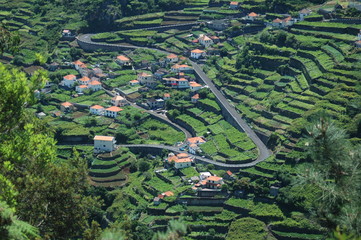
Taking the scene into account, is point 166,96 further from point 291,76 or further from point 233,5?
point 233,5

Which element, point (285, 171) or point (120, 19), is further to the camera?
point (120, 19)

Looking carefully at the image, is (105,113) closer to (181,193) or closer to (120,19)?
(181,193)

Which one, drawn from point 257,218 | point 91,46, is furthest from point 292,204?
point 91,46

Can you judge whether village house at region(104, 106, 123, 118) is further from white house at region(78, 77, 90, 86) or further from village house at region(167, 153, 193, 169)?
village house at region(167, 153, 193, 169)

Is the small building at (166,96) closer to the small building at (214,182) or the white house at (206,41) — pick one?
the white house at (206,41)

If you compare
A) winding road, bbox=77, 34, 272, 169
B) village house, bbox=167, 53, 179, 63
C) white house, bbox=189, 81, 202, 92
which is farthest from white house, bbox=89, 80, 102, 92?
white house, bbox=189, 81, 202, 92

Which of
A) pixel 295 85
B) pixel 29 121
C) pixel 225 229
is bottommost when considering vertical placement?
pixel 225 229

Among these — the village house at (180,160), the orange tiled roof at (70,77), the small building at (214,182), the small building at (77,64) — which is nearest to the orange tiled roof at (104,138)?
the village house at (180,160)
